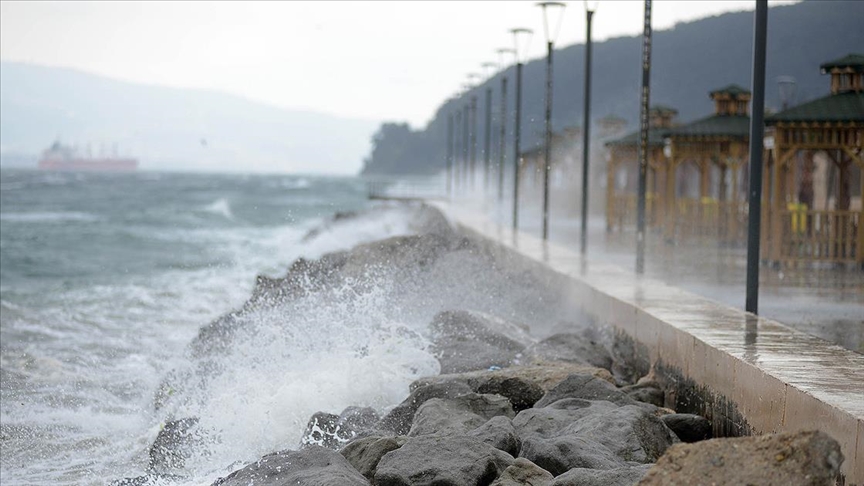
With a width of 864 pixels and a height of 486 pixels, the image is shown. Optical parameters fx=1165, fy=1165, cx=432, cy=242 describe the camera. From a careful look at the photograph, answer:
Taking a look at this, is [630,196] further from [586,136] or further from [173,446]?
[173,446]

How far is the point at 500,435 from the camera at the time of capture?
295 inches

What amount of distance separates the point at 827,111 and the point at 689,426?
432 inches

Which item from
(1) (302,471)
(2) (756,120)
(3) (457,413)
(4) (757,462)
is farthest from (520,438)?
(2) (756,120)

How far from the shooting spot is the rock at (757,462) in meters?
4.95

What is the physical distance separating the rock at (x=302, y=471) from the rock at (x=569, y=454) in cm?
116

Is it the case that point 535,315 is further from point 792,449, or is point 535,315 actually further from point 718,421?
point 792,449

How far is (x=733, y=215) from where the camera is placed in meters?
24.8

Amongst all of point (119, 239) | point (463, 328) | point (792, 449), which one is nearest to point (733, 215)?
point (463, 328)

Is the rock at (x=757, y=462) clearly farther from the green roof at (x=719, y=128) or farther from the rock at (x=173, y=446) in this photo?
the green roof at (x=719, y=128)

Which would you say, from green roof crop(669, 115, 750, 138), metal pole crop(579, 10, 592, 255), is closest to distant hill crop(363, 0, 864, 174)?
green roof crop(669, 115, 750, 138)

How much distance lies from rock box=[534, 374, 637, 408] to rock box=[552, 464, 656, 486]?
2.26 m

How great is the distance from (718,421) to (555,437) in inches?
58.9

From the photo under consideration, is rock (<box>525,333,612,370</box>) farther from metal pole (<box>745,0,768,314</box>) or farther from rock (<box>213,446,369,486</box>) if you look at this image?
rock (<box>213,446,369,486</box>)

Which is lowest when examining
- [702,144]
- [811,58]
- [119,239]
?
[119,239]
